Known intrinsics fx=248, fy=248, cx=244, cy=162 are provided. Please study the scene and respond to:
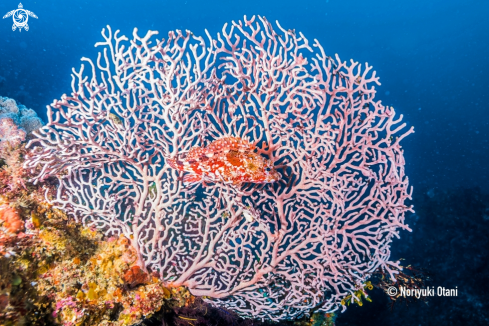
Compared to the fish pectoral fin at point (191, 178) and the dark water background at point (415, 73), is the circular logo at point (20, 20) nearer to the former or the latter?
the dark water background at point (415, 73)

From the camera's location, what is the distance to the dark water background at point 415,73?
1210 cm

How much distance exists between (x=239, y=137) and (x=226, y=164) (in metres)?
0.60

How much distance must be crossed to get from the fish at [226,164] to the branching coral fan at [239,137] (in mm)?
121

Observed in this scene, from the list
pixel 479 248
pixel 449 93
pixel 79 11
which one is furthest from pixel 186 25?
pixel 479 248

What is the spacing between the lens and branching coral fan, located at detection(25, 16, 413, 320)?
11.9 feet

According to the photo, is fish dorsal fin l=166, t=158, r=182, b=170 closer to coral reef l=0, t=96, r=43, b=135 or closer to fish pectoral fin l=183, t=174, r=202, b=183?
fish pectoral fin l=183, t=174, r=202, b=183

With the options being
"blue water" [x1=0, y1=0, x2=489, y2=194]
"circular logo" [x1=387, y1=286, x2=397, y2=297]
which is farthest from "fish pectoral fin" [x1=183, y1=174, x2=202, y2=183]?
"blue water" [x1=0, y1=0, x2=489, y2=194]

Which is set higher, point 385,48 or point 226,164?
point 385,48

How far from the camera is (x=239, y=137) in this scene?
3.92 m

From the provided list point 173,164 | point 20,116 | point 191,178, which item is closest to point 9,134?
point 20,116

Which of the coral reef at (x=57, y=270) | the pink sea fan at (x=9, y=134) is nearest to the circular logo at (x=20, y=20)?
the pink sea fan at (x=9, y=134)

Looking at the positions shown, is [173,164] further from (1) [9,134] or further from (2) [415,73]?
(2) [415,73]

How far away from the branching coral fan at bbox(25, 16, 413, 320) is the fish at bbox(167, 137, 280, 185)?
0.40 feet

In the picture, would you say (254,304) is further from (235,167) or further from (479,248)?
(479,248)
